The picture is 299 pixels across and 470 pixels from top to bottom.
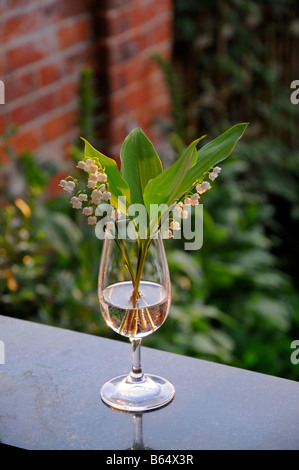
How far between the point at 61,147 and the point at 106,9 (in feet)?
1.77

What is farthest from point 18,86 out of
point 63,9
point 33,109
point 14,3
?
point 63,9

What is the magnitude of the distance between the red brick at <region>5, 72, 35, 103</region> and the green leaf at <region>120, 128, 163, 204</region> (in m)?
1.41

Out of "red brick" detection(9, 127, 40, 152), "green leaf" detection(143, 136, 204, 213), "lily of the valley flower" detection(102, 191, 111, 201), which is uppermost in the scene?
"red brick" detection(9, 127, 40, 152)

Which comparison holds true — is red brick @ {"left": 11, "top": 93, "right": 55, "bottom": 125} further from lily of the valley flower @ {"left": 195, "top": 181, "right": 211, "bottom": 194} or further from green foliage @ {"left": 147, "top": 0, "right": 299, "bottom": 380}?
lily of the valley flower @ {"left": 195, "top": 181, "right": 211, "bottom": 194}

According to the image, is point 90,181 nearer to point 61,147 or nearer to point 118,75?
point 61,147

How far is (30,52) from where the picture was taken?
2.36m

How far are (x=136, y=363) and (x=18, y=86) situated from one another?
1.49 meters

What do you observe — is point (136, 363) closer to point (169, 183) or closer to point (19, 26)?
point (169, 183)

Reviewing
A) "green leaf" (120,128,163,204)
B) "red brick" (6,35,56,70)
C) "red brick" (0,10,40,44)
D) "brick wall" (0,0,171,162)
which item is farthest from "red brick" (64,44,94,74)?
"green leaf" (120,128,163,204)

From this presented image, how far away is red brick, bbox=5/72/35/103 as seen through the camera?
2.29m

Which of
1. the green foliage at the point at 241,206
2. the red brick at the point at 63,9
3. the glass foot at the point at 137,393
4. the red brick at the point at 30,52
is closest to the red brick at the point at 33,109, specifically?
the red brick at the point at 30,52

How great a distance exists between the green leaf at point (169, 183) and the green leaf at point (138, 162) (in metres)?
0.04

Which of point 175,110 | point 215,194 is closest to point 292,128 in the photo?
point 175,110

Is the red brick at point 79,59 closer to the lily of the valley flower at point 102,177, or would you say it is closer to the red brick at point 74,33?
the red brick at point 74,33
